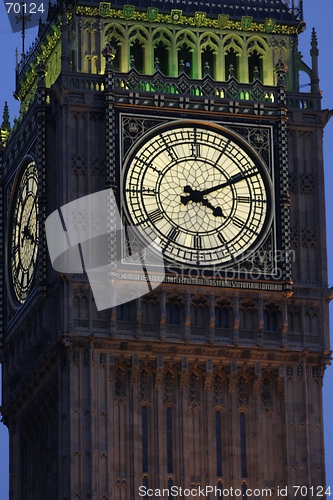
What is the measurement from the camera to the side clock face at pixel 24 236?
6600 centimetres

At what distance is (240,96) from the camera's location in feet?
215

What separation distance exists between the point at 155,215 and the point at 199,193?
127cm

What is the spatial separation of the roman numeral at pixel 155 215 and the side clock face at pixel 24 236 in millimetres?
3218

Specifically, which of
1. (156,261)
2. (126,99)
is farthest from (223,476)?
(126,99)

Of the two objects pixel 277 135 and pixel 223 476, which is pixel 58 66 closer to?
pixel 277 135

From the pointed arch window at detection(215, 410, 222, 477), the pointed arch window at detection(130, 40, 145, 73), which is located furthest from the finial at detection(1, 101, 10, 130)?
the pointed arch window at detection(215, 410, 222, 477)

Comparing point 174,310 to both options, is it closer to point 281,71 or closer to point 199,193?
point 199,193

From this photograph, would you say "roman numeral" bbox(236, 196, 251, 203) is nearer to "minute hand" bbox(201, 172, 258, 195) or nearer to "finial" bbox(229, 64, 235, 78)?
"minute hand" bbox(201, 172, 258, 195)

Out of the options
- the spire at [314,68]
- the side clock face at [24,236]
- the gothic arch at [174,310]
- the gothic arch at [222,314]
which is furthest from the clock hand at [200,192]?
the side clock face at [24,236]

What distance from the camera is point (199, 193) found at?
212 ft

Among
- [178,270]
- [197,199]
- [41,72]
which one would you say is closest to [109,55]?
[41,72]

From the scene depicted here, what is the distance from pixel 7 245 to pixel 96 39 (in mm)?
6210

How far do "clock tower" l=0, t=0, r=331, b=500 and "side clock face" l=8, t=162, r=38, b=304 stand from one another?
0.40 feet

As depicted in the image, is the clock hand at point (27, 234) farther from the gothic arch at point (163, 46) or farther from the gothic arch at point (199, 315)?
the gothic arch at point (163, 46)
